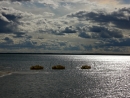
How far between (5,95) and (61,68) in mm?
89327

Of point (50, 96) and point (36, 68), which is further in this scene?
point (36, 68)

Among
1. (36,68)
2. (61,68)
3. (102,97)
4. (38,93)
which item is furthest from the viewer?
(61,68)

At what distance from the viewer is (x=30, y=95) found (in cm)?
5631

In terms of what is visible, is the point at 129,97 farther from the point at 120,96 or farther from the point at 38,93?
the point at 38,93

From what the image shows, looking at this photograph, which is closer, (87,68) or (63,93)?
(63,93)

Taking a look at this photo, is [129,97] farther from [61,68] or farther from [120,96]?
[61,68]

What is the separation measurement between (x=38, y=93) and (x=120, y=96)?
2046cm

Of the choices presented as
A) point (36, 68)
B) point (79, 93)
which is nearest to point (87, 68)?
point (36, 68)

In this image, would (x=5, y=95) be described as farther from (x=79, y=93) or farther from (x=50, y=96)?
(x=79, y=93)

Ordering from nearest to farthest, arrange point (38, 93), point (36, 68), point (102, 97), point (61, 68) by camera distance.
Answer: point (102, 97)
point (38, 93)
point (36, 68)
point (61, 68)

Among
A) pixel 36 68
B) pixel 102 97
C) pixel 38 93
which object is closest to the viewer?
pixel 102 97

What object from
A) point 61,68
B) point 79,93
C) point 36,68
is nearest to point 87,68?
point 61,68

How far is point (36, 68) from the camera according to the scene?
446ft

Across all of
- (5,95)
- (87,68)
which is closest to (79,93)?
(5,95)
